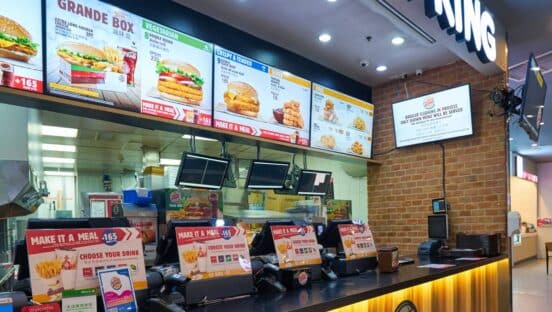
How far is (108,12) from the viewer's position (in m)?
3.10

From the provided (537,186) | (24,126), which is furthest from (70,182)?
(537,186)

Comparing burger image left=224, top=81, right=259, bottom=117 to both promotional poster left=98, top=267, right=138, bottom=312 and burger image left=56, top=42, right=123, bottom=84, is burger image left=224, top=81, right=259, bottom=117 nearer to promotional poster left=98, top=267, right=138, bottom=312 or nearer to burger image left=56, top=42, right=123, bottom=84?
burger image left=56, top=42, right=123, bottom=84

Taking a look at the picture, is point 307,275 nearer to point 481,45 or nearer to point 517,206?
point 481,45

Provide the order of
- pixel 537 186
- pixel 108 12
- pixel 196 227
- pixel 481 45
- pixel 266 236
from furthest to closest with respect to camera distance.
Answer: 1. pixel 537 186
2. pixel 481 45
3. pixel 108 12
4. pixel 266 236
5. pixel 196 227

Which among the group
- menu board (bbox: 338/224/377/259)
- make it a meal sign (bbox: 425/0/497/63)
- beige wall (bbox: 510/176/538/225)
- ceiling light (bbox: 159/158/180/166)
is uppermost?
make it a meal sign (bbox: 425/0/497/63)

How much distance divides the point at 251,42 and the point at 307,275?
2.66 m

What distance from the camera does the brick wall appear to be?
4.58 m

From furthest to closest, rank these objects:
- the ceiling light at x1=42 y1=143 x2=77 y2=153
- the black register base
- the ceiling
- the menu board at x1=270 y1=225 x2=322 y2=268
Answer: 1. the ceiling light at x1=42 y1=143 x2=77 y2=153
2. the ceiling
3. the menu board at x1=270 y1=225 x2=322 y2=268
4. the black register base

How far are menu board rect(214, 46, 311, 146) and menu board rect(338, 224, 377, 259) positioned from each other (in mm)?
1494

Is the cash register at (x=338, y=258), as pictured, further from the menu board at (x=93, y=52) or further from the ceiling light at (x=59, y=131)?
the ceiling light at (x=59, y=131)

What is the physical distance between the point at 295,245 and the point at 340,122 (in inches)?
109

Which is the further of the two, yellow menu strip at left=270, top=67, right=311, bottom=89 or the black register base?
yellow menu strip at left=270, top=67, right=311, bottom=89

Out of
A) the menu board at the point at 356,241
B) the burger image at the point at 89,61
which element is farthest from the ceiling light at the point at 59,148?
the menu board at the point at 356,241

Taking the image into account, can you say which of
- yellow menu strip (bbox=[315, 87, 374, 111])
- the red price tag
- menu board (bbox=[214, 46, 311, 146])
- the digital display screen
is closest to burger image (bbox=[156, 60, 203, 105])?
menu board (bbox=[214, 46, 311, 146])
